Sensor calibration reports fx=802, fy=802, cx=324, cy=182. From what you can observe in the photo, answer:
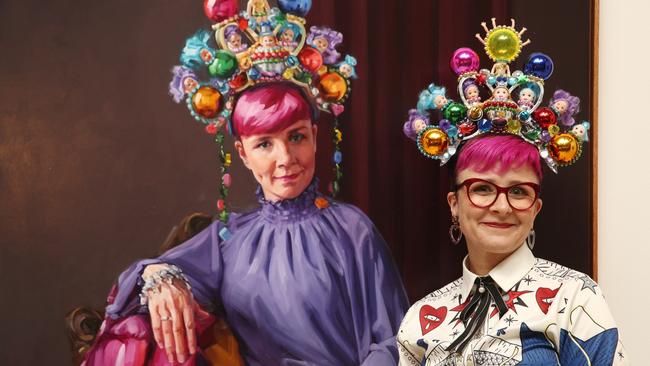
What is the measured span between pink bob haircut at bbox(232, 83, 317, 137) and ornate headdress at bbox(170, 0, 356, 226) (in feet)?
0.06

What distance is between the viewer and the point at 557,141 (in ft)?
6.05

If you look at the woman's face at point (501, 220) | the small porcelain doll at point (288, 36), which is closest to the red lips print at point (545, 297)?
the woman's face at point (501, 220)

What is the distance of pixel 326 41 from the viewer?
A: 206 centimetres

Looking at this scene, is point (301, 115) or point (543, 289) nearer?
point (543, 289)

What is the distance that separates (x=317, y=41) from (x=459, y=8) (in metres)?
0.40

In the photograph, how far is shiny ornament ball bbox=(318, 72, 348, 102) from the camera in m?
2.06

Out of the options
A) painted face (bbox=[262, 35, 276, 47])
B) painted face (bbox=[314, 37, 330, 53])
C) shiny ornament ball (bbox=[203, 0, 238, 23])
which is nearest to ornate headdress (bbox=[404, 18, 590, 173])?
painted face (bbox=[314, 37, 330, 53])

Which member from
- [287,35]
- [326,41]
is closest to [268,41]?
[287,35]

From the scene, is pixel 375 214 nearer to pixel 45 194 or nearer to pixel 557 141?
pixel 557 141

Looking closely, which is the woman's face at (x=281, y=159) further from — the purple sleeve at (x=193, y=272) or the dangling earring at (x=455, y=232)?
the dangling earring at (x=455, y=232)

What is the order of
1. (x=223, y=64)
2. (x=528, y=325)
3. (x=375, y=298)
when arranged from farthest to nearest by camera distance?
1. (x=375, y=298)
2. (x=223, y=64)
3. (x=528, y=325)

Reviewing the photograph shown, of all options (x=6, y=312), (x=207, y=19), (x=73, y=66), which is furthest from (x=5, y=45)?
(x=6, y=312)

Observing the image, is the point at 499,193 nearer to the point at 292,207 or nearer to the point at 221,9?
the point at 292,207

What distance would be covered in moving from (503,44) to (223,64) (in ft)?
2.22
